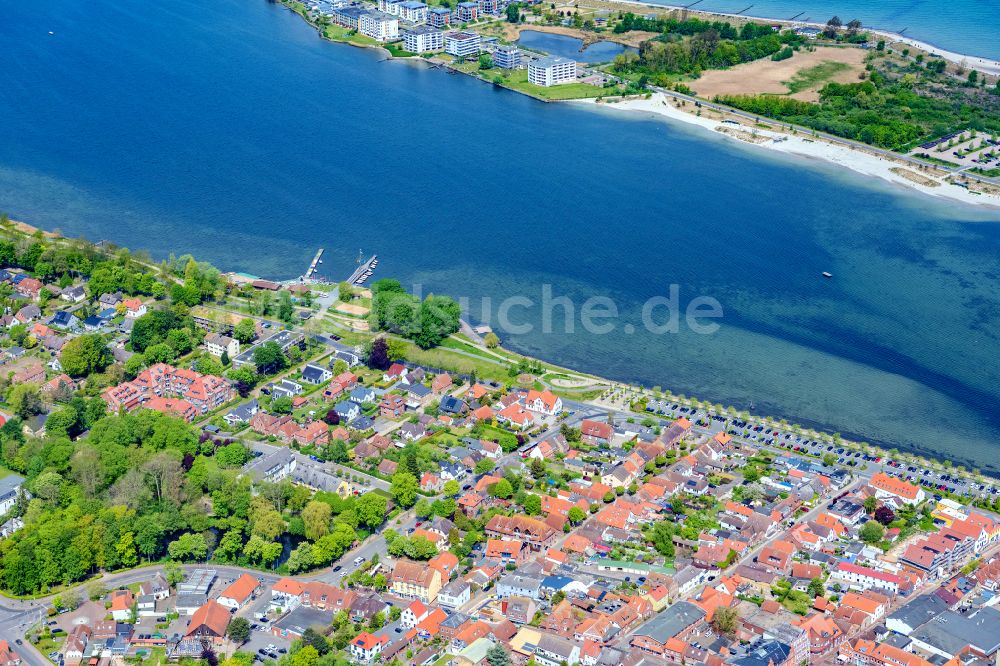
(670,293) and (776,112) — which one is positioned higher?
(776,112)

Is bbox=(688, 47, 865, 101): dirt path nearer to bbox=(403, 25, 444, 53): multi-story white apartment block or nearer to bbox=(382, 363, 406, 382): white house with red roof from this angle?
bbox=(403, 25, 444, 53): multi-story white apartment block

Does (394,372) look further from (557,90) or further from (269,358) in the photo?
(557,90)

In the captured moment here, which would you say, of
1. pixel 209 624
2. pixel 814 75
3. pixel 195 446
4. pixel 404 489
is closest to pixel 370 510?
pixel 404 489

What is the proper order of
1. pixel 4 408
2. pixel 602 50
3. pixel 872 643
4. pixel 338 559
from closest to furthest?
pixel 872 643
pixel 338 559
pixel 4 408
pixel 602 50

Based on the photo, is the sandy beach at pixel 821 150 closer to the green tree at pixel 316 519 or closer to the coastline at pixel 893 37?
the coastline at pixel 893 37

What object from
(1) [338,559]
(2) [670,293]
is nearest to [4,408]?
(1) [338,559]

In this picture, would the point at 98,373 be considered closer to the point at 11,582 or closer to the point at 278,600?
the point at 11,582

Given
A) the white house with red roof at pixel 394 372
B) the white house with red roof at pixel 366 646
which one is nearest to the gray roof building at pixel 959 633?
the white house with red roof at pixel 366 646

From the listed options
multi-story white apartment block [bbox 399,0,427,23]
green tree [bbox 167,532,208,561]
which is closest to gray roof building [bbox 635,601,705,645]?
green tree [bbox 167,532,208,561]
